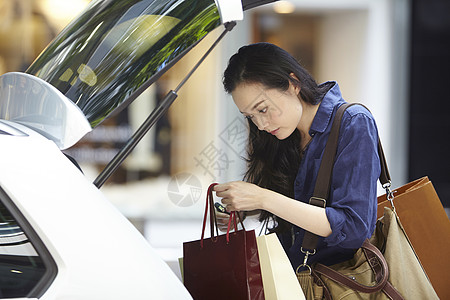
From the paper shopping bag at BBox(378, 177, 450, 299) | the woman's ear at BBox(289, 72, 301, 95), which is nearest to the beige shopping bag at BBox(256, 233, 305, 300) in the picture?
the woman's ear at BBox(289, 72, 301, 95)

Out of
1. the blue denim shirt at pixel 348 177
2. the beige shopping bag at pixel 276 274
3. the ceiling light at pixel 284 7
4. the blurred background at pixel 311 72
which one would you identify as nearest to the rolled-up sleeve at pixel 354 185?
the blue denim shirt at pixel 348 177

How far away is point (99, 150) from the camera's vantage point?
6.86 metres

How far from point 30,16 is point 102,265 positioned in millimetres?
6205

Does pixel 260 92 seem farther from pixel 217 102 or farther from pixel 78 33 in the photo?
pixel 217 102

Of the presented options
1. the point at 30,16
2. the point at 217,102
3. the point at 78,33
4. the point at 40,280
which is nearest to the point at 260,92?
the point at 78,33

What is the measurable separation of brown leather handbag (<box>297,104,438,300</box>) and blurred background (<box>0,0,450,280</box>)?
4796 mm

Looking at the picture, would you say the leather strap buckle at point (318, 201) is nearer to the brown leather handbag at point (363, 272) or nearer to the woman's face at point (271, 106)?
the brown leather handbag at point (363, 272)

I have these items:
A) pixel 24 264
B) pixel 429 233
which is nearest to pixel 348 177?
pixel 429 233

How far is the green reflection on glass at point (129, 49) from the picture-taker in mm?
1651

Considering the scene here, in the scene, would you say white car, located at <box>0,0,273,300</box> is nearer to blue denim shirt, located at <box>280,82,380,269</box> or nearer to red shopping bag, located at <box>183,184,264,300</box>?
red shopping bag, located at <box>183,184,264,300</box>

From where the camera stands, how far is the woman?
1787 mm

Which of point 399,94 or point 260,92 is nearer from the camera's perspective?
point 260,92

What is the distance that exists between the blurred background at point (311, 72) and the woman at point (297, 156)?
4.46 meters

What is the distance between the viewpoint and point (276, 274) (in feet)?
5.58
